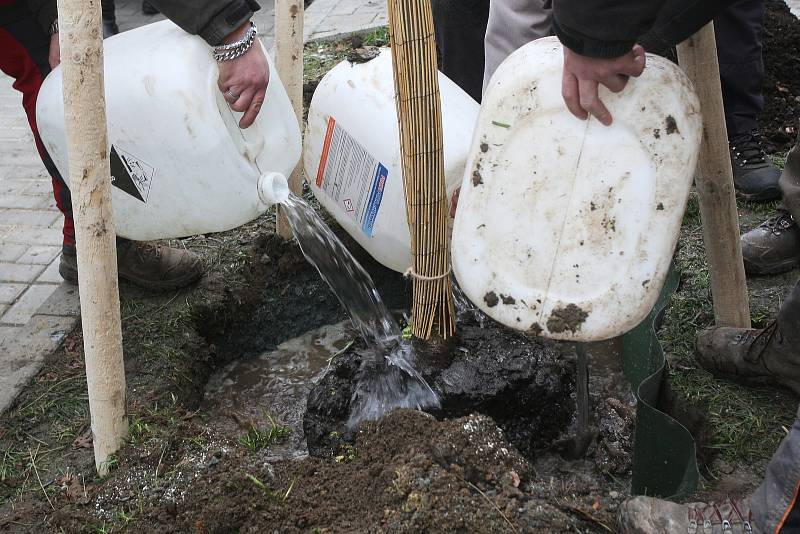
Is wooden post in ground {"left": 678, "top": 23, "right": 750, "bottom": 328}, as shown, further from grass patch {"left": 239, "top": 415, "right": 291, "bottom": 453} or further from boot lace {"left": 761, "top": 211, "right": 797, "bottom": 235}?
grass patch {"left": 239, "top": 415, "right": 291, "bottom": 453}

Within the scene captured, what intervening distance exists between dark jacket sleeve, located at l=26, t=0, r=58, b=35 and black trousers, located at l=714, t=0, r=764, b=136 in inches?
95.8

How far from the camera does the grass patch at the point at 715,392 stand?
216 cm

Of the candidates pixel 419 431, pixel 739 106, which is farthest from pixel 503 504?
pixel 739 106

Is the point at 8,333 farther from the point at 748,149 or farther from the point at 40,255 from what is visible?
the point at 748,149

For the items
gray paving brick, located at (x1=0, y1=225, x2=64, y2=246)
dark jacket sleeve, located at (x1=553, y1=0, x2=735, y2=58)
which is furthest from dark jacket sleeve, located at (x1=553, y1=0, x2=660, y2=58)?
gray paving brick, located at (x1=0, y1=225, x2=64, y2=246)

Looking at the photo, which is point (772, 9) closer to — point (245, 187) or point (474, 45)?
point (474, 45)

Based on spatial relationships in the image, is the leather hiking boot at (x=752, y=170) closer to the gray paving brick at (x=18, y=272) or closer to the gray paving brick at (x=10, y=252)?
the gray paving brick at (x=18, y=272)

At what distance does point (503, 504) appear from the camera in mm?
1786

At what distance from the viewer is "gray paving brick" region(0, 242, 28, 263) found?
3264 millimetres

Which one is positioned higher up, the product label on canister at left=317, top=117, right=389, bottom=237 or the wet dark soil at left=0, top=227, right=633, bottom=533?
the product label on canister at left=317, top=117, right=389, bottom=237

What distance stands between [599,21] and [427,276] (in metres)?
0.89

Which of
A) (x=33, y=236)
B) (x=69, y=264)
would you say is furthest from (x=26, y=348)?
(x=33, y=236)

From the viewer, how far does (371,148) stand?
2535mm

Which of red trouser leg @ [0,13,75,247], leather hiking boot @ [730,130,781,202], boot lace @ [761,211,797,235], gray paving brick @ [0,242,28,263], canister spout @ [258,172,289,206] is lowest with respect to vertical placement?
gray paving brick @ [0,242,28,263]
